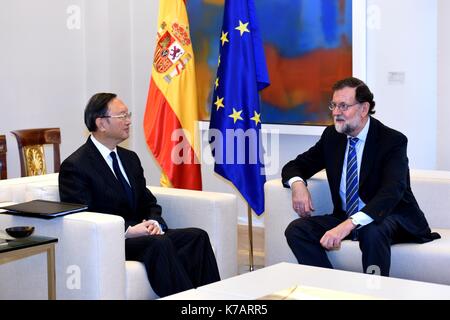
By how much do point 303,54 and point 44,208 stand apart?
9.39 ft

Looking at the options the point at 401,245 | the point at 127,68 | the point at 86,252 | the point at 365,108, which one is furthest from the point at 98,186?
the point at 127,68

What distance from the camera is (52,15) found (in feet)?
20.8

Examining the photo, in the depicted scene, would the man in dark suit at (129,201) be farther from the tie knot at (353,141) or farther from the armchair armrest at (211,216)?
the tie knot at (353,141)

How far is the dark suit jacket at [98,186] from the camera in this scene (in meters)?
3.70

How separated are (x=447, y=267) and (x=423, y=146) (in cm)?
174

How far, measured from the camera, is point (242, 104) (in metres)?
4.88

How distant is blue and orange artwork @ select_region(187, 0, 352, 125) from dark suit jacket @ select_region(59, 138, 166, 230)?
2.13 metres

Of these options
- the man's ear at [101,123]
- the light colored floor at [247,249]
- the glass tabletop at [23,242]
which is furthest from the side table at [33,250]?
the light colored floor at [247,249]

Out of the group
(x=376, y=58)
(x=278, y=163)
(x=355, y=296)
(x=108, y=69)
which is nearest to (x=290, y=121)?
(x=278, y=163)

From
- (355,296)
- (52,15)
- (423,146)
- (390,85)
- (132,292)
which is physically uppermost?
(52,15)

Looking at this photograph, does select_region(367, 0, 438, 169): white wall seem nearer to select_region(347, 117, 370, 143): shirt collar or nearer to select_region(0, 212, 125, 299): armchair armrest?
select_region(347, 117, 370, 143): shirt collar

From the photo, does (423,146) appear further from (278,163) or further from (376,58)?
(278,163)

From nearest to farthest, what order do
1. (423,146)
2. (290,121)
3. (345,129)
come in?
1. (345,129)
2. (423,146)
3. (290,121)

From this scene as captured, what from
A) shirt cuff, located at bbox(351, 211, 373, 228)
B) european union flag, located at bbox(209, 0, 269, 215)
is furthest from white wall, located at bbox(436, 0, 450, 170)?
shirt cuff, located at bbox(351, 211, 373, 228)
